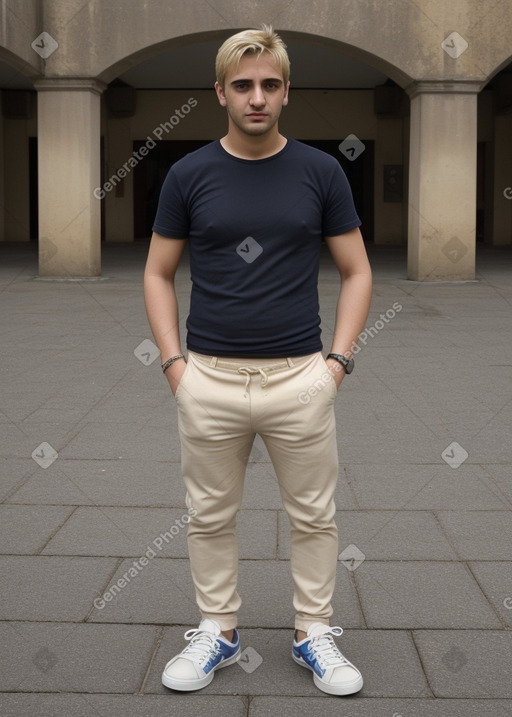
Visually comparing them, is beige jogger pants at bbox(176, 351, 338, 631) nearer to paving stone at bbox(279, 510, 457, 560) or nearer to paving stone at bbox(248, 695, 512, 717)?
paving stone at bbox(248, 695, 512, 717)

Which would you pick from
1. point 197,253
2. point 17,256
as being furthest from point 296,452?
point 17,256

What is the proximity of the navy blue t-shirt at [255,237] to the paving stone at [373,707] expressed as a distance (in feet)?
3.20

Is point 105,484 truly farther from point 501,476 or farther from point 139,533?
point 501,476

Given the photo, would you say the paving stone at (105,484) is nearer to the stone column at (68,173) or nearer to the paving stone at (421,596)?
the paving stone at (421,596)

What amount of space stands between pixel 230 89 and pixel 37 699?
5.90 feet

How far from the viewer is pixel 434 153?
15.4m
